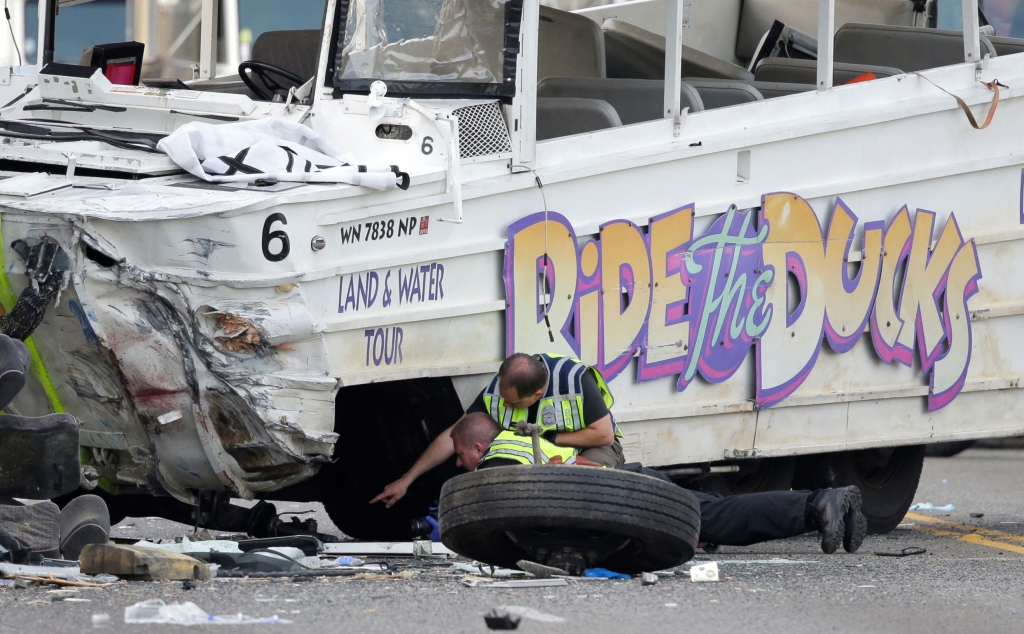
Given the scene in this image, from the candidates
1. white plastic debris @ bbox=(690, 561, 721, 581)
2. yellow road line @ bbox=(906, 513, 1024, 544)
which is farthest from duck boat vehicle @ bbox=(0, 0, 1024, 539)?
white plastic debris @ bbox=(690, 561, 721, 581)

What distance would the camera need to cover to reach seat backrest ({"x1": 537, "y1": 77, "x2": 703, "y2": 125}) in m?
7.54

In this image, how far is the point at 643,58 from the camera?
8961 mm

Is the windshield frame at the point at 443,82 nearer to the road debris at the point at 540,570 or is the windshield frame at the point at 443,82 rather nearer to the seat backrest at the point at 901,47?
the road debris at the point at 540,570

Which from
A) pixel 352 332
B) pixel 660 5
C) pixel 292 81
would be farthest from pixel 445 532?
pixel 660 5

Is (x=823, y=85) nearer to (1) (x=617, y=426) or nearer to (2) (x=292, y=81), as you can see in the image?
(1) (x=617, y=426)

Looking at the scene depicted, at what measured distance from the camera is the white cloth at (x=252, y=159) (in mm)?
6035

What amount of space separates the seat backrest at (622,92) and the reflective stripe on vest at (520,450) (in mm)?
1749

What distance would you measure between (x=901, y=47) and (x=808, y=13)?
188cm

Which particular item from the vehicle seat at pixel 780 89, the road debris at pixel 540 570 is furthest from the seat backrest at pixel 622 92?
the road debris at pixel 540 570

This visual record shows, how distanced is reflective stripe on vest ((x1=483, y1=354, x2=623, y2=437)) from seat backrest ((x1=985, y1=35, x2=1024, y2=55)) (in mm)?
3500

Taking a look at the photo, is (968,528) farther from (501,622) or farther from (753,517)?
(501,622)

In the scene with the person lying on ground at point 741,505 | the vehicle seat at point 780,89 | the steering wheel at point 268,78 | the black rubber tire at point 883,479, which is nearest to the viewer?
the person lying on ground at point 741,505

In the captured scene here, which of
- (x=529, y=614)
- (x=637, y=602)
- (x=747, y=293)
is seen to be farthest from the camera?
(x=747, y=293)

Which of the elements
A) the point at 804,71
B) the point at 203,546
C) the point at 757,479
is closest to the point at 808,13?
the point at 804,71
